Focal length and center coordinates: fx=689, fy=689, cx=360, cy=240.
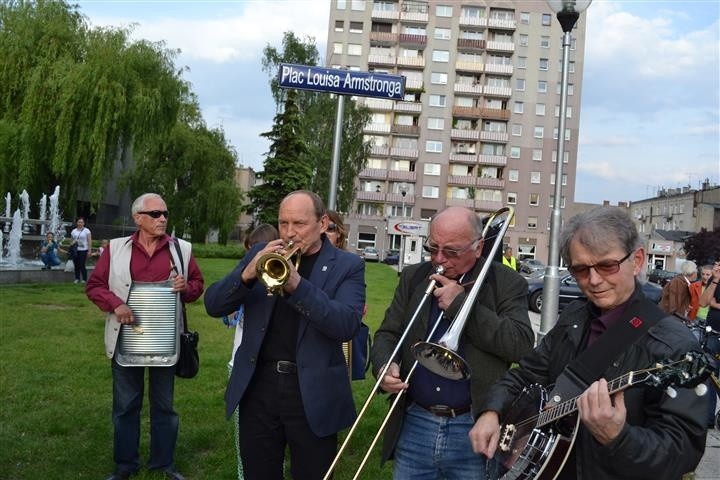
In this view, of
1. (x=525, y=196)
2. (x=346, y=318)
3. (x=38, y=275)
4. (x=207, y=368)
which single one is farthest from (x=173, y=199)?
(x=525, y=196)

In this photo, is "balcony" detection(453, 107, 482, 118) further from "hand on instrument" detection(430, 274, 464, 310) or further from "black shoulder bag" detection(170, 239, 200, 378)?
"hand on instrument" detection(430, 274, 464, 310)

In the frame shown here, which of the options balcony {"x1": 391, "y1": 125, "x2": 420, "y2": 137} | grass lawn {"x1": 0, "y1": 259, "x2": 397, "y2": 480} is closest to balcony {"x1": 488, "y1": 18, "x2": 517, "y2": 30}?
balcony {"x1": 391, "y1": 125, "x2": 420, "y2": 137}

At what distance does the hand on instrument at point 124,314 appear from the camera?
194 inches

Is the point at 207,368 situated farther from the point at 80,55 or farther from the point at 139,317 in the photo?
the point at 80,55

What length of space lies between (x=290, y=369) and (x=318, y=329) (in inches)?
11.6

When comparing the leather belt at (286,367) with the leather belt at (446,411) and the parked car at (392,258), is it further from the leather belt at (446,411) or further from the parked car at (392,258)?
the parked car at (392,258)

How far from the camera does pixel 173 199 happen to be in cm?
3950

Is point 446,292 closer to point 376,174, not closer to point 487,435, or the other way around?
point 487,435

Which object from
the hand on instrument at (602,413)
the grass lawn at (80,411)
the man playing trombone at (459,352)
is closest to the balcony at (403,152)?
the grass lawn at (80,411)

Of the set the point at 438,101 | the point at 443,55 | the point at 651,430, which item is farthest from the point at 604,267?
the point at 443,55

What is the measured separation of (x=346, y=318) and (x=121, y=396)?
233 cm

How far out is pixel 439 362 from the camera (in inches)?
120

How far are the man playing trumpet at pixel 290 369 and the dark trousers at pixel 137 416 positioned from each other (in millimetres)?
1585

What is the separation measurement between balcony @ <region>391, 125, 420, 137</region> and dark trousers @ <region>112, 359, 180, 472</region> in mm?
66108
